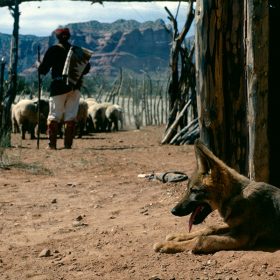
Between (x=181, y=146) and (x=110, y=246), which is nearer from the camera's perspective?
(x=110, y=246)

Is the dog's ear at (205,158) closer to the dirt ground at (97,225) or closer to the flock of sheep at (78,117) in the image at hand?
the dirt ground at (97,225)

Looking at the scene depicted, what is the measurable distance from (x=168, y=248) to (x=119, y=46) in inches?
4379

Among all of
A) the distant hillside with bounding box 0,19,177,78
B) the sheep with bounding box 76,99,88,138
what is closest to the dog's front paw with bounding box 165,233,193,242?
the sheep with bounding box 76,99,88,138

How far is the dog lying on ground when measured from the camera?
461cm

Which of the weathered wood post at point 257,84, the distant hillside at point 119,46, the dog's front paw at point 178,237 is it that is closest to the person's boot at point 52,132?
the weathered wood post at point 257,84

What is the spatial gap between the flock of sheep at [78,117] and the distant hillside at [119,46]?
8058 cm

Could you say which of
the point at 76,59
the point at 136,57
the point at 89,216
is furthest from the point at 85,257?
the point at 136,57

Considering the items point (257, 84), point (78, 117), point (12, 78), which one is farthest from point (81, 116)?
point (257, 84)

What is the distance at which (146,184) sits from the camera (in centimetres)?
782

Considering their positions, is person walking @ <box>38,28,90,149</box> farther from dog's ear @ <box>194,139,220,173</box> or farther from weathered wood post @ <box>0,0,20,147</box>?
dog's ear @ <box>194,139,220,173</box>

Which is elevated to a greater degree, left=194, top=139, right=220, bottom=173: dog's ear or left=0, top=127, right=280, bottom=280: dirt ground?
left=194, top=139, right=220, bottom=173: dog's ear

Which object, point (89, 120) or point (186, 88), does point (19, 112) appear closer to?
point (89, 120)

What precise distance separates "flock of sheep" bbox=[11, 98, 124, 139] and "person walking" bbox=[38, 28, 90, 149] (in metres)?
3.57

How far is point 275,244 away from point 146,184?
3290mm
